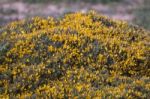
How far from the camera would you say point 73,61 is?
273 inches

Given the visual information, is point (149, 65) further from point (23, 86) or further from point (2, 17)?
point (2, 17)

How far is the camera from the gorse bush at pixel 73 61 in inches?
250

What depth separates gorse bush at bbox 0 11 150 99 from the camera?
6.34m

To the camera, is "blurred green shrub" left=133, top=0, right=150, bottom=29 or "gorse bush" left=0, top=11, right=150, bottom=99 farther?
"blurred green shrub" left=133, top=0, right=150, bottom=29

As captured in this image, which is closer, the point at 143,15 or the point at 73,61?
the point at 73,61

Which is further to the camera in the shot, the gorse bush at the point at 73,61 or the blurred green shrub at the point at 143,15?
the blurred green shrub at the point at 143,15

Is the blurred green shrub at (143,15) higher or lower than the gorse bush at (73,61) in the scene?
lower

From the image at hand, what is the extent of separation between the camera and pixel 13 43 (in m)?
7.22

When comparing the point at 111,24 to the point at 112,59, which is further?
the point at 111,24

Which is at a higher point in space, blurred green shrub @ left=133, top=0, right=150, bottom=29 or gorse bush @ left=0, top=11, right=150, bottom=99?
gorse bush @ left=0, top=11, right=150, bottom=99

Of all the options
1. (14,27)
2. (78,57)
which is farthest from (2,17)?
(78,57)

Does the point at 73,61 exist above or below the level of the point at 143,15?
above

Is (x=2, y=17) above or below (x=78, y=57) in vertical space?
below

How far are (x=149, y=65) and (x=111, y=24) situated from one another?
1261mm
